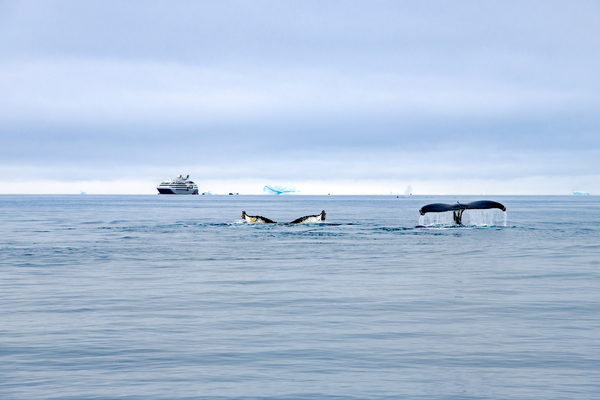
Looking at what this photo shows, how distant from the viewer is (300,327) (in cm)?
1556

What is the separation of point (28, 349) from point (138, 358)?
2.65m

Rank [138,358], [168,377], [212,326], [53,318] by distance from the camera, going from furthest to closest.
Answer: [53,318]
[212,326]
[138,358]
[168,377]

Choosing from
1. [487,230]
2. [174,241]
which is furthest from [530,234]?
[174,241]

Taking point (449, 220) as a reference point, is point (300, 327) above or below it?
below

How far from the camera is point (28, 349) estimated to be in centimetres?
1333

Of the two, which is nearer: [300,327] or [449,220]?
[300,327]

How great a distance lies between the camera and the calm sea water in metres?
10.9

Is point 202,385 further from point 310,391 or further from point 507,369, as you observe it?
point 507,369

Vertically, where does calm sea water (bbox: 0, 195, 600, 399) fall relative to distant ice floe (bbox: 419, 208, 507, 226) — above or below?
below

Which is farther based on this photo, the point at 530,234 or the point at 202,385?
the point at 530,234

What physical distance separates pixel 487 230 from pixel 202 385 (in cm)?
4771

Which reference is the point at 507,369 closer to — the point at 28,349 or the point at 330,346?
the point at 330,346

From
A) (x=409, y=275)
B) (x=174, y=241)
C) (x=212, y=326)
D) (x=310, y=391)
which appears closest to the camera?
(x=310, y=391)

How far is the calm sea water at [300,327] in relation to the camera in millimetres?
10867
